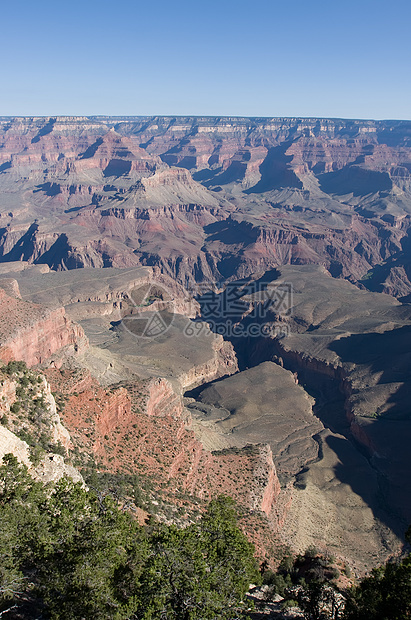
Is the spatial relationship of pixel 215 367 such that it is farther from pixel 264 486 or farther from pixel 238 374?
pixel 264 486

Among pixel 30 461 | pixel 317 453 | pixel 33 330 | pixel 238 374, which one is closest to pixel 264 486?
pixel 317 453

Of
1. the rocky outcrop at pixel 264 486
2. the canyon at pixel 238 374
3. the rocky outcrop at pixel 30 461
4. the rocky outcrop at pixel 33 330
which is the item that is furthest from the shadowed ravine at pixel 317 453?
the rocky outcrop at pixel 30 461

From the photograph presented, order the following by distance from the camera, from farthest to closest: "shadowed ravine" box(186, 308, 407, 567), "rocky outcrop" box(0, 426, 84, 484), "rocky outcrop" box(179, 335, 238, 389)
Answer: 1. "rocky outcrop" box(179, 335, 238, 389)
2. "shadowed ravine" box(186, 308, 407, 567)
3. "rocky outcrop" box(0, 426, 84, 484)

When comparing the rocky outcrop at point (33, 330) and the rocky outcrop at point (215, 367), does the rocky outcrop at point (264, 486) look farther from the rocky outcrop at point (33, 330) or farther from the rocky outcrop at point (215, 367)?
the rocky outcrop at point (215, 367)

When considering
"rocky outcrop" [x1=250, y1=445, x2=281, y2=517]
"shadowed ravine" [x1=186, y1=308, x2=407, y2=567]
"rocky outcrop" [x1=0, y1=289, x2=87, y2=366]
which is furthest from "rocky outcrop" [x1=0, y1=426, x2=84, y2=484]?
"rocky outcrop" [x1=0, y1=289, x2=87, y2=366]

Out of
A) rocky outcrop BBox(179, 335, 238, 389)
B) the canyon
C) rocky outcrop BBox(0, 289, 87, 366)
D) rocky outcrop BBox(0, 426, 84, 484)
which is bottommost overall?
rocky outcrop BBox(179, 335, 238, 389)

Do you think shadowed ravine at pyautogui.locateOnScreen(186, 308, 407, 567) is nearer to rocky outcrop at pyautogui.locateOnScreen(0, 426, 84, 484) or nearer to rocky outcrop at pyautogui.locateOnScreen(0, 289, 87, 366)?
rocky outcrop at pyautogui.locateOnScreen(0, 289, 87, 366)

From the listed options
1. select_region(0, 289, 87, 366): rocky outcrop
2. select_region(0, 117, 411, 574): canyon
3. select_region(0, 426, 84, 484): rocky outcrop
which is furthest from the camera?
select_region(0, 289, 87, 366): rocky outcrop

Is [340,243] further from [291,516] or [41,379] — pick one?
[41,379]

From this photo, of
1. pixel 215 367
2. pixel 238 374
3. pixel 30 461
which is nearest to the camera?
pixel 30 461

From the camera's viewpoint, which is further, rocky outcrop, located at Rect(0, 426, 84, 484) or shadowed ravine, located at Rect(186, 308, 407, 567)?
shadowed ravine, located at Rect(186, 308, 407, 567)

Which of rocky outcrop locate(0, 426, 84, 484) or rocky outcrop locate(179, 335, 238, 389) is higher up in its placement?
rocky outcrop locate(0, 426, 84, 484)

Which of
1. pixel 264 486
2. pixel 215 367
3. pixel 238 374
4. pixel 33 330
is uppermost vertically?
pixel 33 330
